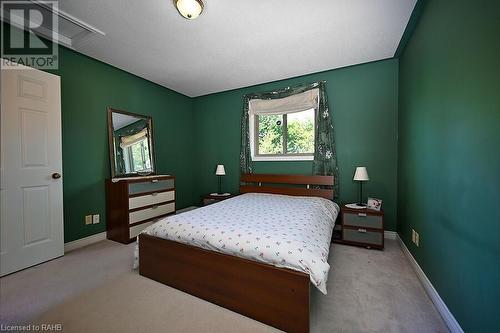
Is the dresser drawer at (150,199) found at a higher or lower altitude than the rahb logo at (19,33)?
lower

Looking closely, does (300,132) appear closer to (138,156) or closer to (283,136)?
(283,136)

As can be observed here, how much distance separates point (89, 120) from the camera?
8.36 feet

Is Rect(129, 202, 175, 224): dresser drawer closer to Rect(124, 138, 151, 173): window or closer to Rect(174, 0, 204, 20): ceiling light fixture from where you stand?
Rect(124, 138, 151, 173): window

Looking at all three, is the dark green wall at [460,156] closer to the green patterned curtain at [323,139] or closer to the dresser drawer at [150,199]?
the green patterned curtain at [323,139]

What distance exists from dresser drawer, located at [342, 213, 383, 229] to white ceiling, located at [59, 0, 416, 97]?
2011 mm

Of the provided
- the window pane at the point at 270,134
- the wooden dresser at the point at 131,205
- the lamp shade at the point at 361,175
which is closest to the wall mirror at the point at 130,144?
the wooden dresser at the point at 131,205

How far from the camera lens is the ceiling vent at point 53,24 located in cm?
80

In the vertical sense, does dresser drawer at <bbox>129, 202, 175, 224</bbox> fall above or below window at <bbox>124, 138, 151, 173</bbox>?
below

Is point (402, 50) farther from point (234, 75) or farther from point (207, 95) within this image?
point (207, 95)

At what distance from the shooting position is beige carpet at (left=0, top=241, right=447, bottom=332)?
4.02ft

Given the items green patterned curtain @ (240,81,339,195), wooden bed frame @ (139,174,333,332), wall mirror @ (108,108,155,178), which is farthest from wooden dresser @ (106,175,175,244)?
green patterned curtain @ (240,81,339,195)

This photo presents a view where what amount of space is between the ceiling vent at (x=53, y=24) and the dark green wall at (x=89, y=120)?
0.88 feet

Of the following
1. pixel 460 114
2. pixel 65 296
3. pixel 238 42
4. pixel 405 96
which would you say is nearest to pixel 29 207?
pixel 65 296

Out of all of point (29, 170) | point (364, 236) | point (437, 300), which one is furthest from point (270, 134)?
point (29, 170)
